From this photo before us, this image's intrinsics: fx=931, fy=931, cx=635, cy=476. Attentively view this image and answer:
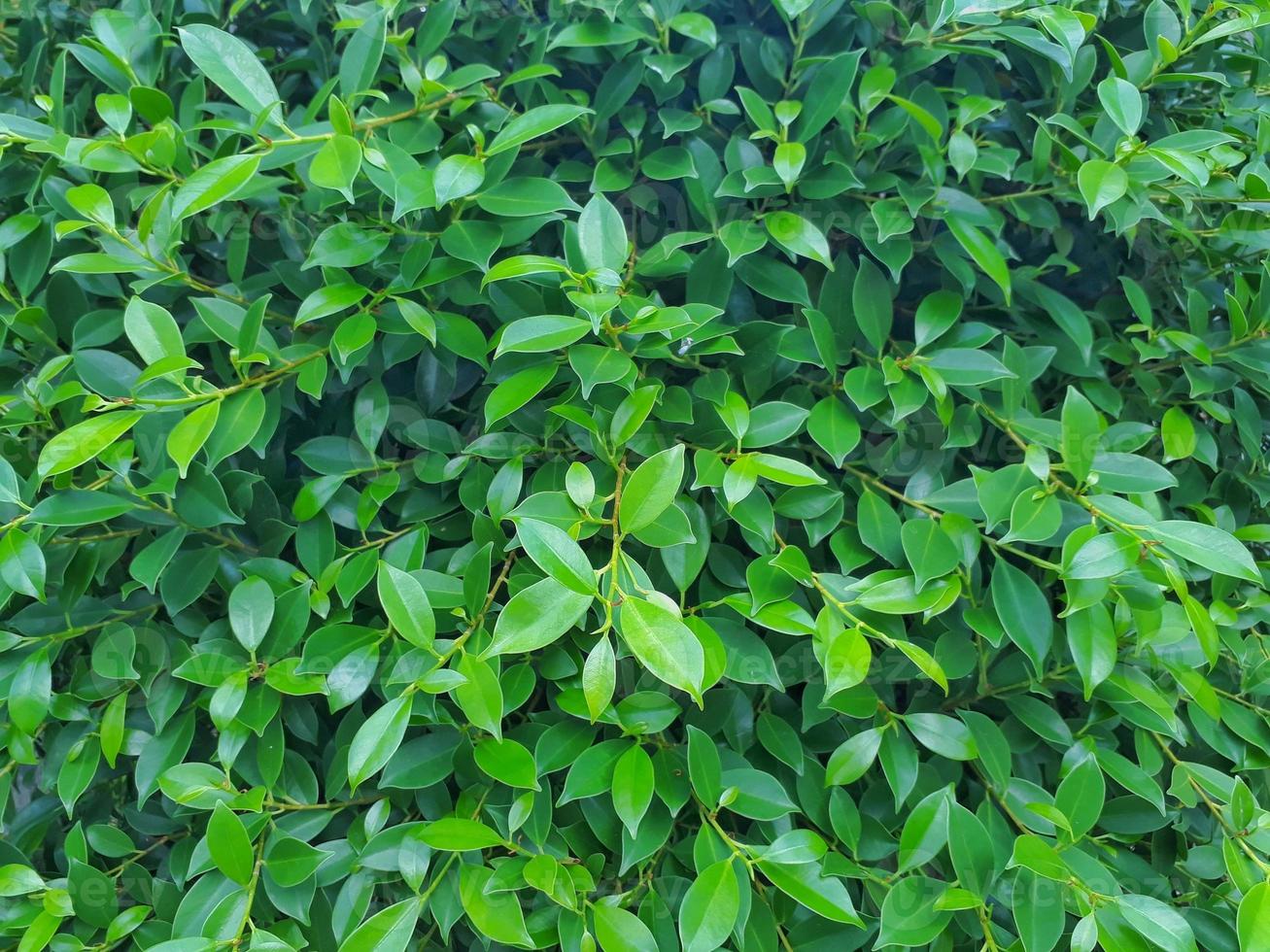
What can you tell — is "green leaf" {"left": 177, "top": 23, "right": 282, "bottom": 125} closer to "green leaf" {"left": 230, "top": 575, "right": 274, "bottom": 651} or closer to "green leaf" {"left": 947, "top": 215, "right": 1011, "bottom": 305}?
"green leaf" {"left": 230, "top": 575, "right": 274, "bottom": 651}

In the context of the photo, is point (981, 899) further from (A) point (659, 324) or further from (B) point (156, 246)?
(B) point (156, 246)

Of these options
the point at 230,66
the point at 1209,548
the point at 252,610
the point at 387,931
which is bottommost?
the point at 387,931

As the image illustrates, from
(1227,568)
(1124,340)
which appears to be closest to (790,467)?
(1227,568)

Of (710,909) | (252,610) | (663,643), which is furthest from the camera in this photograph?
(252,610)

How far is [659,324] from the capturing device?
671 millimetres

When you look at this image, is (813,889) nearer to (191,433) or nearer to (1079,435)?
(1079,435)

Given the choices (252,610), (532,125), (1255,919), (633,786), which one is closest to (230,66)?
(532,125)

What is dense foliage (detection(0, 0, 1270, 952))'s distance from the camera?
0.69 m

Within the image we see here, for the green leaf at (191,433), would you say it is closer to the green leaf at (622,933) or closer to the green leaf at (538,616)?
the green leaf at (538,616)

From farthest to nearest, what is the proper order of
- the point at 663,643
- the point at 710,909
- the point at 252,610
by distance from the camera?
the point at 252,610, the point at 710,909, the point at 663,643

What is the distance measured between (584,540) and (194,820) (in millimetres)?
441

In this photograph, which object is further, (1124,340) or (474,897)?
(1124,340)

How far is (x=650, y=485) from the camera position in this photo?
62cm

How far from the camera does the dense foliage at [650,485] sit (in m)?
0.69
